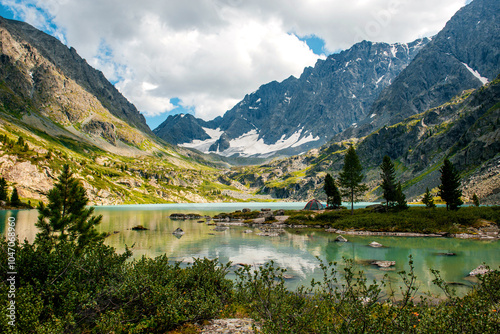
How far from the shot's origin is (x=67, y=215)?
23.3m

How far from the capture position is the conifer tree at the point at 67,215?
2161 centimetres

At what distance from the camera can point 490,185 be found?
10944cm

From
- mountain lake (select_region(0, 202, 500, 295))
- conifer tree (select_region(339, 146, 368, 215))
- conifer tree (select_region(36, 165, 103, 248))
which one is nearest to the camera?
conifer tree (select_region(36, 165, 103, 248))

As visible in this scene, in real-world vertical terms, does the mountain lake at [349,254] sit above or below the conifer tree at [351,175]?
below

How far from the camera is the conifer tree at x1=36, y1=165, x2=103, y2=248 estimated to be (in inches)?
851

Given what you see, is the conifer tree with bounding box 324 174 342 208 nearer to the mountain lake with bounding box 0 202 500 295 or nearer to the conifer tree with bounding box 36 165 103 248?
the mountain lake with bounding box 0 202 500 295

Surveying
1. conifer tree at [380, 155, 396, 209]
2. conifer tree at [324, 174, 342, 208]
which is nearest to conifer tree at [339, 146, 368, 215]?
conifer tree at [380, 155, 396, 209]

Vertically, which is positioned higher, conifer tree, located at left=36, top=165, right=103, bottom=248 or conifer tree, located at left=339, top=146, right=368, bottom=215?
conifer tree, located at left=339, top=146, right=368, bottom=215

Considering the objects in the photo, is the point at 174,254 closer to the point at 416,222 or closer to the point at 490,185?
the point at 416,222

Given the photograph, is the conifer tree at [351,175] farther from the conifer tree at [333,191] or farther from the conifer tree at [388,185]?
the conifer tree at [333,191]

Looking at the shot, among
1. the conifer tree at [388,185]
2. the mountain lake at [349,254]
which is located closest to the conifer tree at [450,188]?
the conifer tree at [388,185]

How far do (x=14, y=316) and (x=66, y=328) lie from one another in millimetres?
1432

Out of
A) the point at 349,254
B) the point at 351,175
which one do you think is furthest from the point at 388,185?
the point at 349,254

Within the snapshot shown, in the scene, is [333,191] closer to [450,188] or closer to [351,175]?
[351,175]
